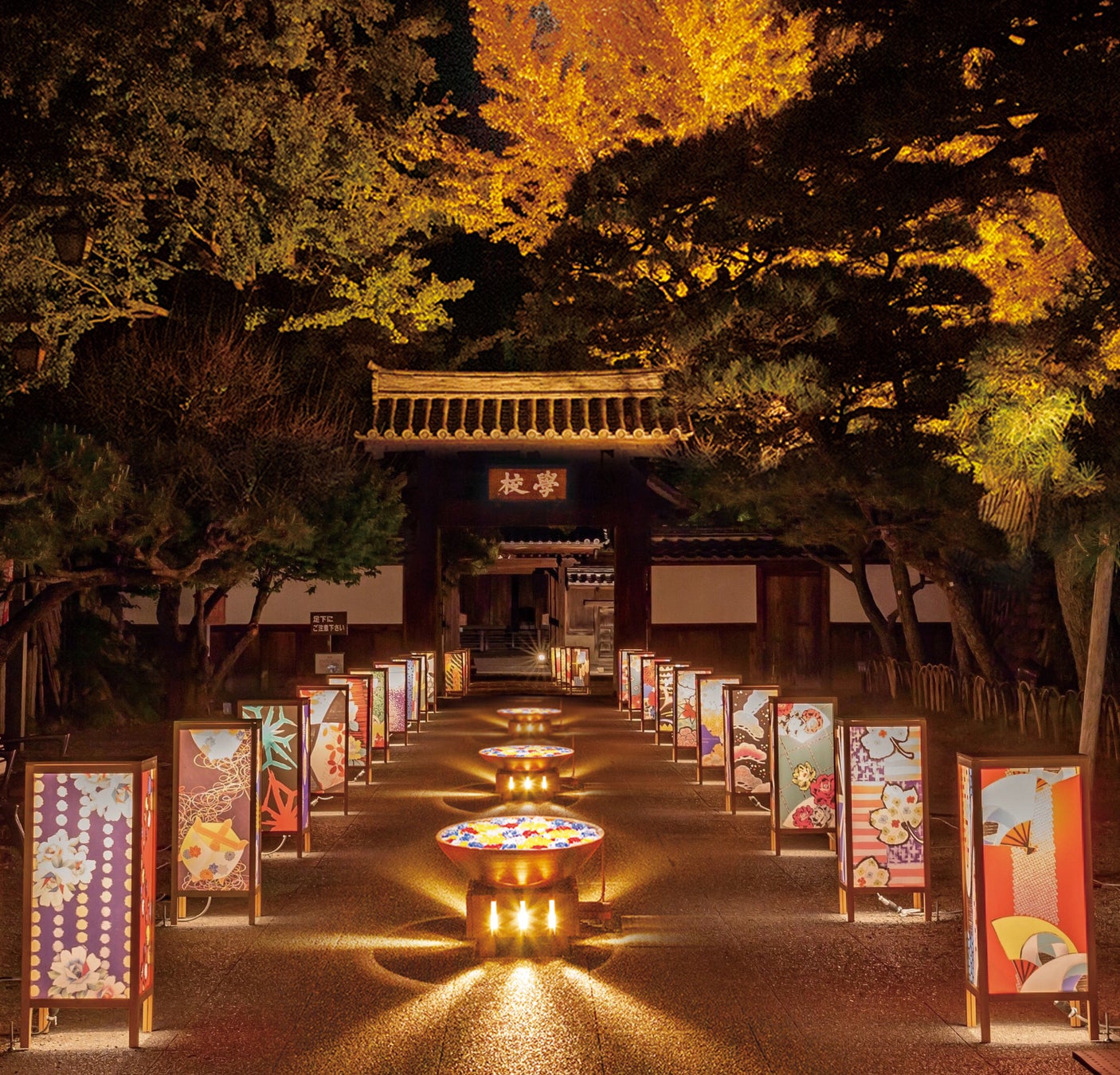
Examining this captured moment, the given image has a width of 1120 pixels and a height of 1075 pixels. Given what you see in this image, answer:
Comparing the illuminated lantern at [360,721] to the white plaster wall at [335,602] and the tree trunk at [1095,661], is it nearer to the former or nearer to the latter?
the tree trunk at [1095,661]

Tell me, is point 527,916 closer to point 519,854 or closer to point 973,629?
point 519,854

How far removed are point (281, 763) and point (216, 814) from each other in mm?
1699

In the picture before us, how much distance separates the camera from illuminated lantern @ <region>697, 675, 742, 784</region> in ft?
40.5

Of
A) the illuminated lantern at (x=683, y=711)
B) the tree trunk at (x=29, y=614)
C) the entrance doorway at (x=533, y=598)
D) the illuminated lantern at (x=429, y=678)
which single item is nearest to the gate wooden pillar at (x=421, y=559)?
the illuminated lantern at (x=429, y=678)

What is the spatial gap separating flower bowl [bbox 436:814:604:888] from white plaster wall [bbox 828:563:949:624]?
15832 mm

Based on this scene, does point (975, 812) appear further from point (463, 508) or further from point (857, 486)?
point (463, 508)

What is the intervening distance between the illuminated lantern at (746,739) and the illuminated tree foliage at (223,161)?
8600 millimetres

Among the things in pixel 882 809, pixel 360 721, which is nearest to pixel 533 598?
pixel 360 721

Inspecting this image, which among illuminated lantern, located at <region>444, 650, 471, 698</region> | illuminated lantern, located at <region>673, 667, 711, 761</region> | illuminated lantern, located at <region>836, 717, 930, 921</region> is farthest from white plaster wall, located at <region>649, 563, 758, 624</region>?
illuminated lantern, located at <region>836, 717, 930, 921</region>

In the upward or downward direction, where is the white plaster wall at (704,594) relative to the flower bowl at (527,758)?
upward

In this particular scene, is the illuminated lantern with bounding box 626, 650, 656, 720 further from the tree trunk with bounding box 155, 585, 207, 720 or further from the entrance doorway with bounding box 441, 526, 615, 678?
the tree trunk with bounding box 155, 585, 207, 720

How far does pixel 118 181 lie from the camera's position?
15797 mm

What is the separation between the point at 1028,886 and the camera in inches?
200

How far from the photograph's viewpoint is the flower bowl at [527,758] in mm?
11273
